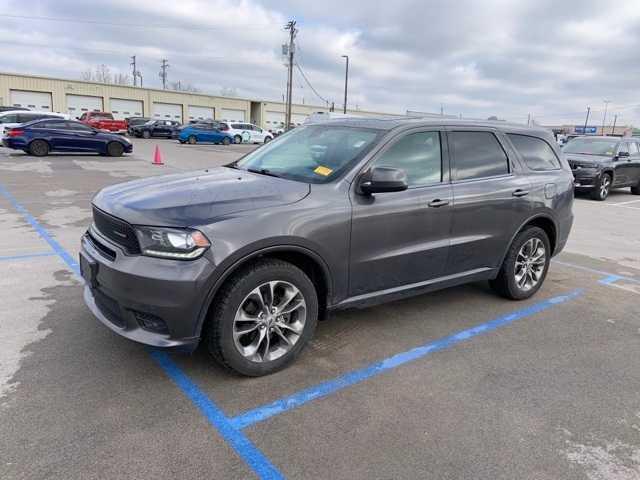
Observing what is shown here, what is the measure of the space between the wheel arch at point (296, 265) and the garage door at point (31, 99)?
48885 millimetres

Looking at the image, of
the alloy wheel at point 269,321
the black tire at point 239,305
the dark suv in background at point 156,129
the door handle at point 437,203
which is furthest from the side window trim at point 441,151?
the dark suv in background at point 156,129

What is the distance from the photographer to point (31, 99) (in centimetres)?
4378

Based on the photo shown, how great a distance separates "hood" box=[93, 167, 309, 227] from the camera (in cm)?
300

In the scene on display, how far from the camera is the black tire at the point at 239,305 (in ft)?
9.96

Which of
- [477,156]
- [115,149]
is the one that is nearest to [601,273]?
[477,156]

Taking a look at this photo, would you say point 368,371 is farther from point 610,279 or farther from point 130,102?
point 130,102

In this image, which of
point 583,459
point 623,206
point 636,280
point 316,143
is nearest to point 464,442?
point 583,459

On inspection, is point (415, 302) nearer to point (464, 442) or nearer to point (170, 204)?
point (464, 442)

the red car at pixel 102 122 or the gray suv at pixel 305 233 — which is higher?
the red car at pixel 102 122

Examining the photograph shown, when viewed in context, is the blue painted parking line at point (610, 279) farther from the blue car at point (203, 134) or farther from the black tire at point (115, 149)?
the blue car at point (203, 134)

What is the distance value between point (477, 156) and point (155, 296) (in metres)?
3.13

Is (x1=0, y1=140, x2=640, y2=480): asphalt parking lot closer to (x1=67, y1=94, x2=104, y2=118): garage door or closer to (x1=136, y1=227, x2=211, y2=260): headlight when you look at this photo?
(x1=136, y1=227, x2=211, y2=260): headlight

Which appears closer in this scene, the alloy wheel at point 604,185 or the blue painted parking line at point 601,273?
the blue painted parking line at point 601,273

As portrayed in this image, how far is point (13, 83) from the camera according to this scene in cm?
4253
